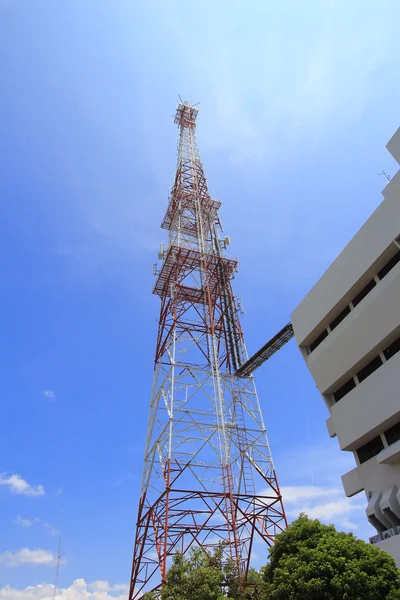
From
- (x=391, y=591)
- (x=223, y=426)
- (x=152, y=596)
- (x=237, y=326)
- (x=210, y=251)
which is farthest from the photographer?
(x=210, y=251)

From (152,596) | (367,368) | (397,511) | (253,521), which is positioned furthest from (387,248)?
(152,596)

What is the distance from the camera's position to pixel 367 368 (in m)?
23.2

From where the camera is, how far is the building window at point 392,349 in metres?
21.3

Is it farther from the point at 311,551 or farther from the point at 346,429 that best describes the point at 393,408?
the point at 311,551

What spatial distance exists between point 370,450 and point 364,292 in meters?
8.44

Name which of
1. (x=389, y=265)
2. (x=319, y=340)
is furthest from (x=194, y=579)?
(x=389, y=265)

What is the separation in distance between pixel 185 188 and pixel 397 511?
2812 centimetres

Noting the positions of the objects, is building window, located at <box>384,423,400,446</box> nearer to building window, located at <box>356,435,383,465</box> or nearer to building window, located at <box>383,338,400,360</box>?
building window, located at <box>356,435,383,465</box>

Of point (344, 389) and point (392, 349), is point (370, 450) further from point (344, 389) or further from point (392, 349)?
point (392, 349)

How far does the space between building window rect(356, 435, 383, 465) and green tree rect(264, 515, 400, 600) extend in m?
7.30

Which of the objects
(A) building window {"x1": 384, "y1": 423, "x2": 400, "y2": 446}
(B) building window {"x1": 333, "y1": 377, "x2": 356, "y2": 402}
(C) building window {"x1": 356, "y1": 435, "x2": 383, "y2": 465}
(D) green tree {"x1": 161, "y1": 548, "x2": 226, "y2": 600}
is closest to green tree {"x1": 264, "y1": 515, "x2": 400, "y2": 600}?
(D) green tree {"x1": 161, "y1": 548, "x2": 226, "y2": 600}

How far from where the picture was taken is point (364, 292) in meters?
23.3

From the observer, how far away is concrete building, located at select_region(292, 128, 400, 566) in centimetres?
2073

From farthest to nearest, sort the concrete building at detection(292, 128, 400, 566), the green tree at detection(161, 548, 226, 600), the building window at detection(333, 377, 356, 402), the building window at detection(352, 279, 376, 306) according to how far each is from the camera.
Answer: the building window at detection(333, 377, 356, 402) → the building window at detection(352, 279, 376, 306) → the concrete building at detection(292, 128, 400, 566) → the green tree at detection(161, 548, 226, 600)
